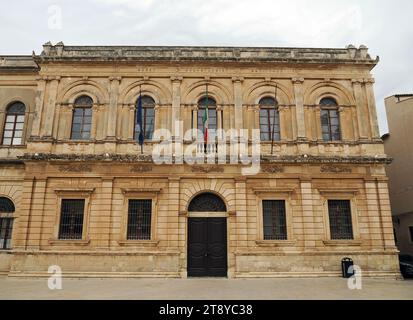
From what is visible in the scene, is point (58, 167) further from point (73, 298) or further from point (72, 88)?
point (73, 298)

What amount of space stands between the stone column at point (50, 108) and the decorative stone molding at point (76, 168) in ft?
5.82

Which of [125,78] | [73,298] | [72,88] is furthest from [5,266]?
[125,78]

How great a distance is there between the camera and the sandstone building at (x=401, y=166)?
20.1 metres

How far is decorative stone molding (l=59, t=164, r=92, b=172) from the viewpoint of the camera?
52.3 feet

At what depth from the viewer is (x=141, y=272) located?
14.9 m

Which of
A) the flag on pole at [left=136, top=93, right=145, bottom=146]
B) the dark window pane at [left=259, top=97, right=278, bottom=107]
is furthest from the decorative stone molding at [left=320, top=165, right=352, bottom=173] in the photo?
the flag on pole at [left=136, top=93, right=145, bottom=146]

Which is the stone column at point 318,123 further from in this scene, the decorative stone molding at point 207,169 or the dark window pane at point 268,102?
the decorative stone molding at point 207,169

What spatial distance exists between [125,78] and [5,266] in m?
10.6

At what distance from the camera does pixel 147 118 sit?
17.1 m

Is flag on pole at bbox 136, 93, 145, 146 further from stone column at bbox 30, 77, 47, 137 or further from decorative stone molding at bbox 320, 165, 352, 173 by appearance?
decorative stone molding at bbox 320, 165, 352, 173

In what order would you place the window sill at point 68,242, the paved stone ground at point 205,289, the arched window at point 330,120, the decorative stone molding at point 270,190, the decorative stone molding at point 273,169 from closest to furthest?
1. the paved stone ground at point 205,289
2. the window sill at point 68,242
3. the decorative stone molding at point 270,190
4. the decorative stone molding at point 273,169
5. the arched window at point 330,120

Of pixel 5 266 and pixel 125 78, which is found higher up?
pixel 125 78

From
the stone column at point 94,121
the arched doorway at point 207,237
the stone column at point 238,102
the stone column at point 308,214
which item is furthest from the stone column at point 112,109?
the stone column at point 308,214

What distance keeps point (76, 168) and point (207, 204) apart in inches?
253
